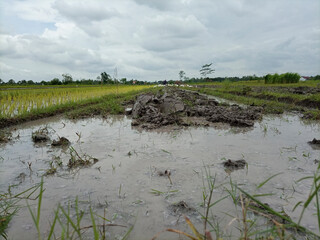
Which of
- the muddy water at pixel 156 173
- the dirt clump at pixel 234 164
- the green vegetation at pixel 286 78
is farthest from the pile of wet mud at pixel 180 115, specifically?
the green vegetation at pixel 286 78

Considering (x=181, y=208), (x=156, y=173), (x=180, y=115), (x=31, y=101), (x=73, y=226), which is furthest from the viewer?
(x=31, y=101)

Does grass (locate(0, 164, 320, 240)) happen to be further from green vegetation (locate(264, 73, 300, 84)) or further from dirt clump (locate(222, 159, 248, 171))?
green vegetation (locate(264, 73, 300, 84))

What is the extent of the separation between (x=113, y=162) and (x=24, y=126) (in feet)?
13.6

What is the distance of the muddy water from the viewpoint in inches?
72.1

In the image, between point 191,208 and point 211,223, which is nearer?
point 211,223

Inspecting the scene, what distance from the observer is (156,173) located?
2.70m

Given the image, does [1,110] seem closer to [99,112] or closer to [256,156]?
[99,112]

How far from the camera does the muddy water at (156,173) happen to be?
6.01 ft

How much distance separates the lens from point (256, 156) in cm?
326

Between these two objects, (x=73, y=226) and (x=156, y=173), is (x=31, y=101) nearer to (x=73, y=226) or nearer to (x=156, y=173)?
(x=156, y=173)

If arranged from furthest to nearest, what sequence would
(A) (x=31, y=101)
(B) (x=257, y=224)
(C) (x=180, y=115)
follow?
(A) (x=31, y=101)
(C) (x=180, y=115)
(B) (x=257, y=224)

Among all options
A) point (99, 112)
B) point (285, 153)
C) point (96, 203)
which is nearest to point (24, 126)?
point (99, 112)

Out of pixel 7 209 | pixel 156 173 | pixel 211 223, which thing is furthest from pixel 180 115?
pixel 7 209

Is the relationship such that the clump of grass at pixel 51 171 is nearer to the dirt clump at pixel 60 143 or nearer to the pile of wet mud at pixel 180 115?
the dirt clump at pixel 60 143
